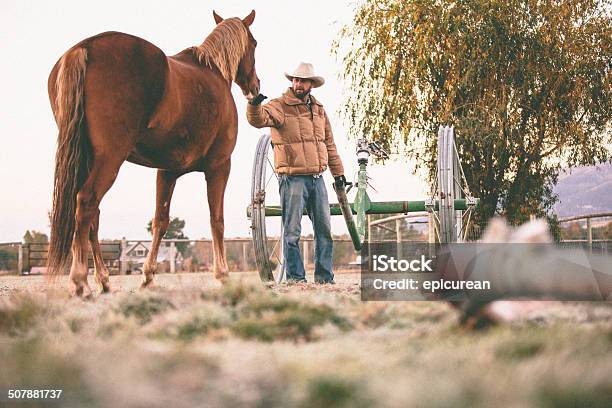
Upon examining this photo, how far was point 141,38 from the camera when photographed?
398 cm

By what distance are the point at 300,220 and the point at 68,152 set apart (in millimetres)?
2186

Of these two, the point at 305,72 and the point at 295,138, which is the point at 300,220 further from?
the point at 305,72

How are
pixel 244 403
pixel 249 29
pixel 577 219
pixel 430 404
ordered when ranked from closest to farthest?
pixel 430 404
pixel 244 403
pixel 249 29
pixel 577 219

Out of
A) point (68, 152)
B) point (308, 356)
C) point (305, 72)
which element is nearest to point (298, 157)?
point (305, 72)

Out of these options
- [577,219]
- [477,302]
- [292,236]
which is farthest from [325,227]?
[577,219]

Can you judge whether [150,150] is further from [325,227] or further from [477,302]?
[477,302]

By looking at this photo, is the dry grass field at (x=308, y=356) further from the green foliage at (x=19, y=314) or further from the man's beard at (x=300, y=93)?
the man's beard at (x=300, y=93)

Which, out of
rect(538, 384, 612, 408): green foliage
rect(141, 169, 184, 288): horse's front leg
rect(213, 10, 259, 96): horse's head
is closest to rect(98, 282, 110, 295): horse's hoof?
rect(141, 169, 184, 288): horse's front leg

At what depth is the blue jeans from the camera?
5.44 m

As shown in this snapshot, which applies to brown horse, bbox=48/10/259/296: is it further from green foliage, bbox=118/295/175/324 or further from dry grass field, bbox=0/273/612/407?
dry grass field, bbox=0/273/612/407

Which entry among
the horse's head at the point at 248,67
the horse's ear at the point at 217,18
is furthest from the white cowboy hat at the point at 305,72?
the horse's ear at the point at 217,18

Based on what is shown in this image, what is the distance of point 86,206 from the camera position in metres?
3.70

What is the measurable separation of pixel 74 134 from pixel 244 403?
8.38 ft

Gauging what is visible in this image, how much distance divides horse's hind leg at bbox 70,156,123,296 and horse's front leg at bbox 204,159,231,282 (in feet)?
3.91
